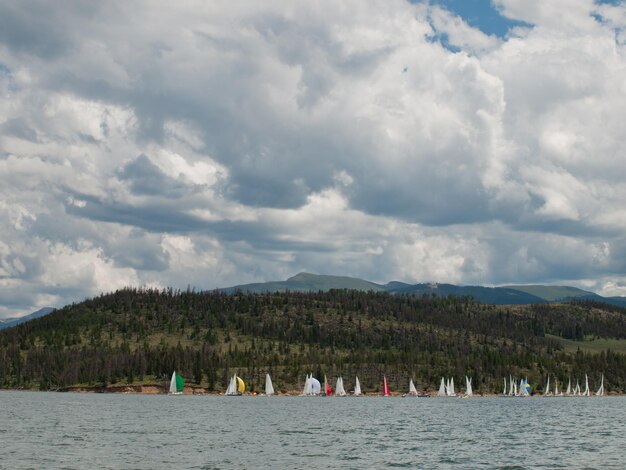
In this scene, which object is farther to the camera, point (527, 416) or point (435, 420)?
point (527, 416)

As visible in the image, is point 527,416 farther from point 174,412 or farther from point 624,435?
point 174,412

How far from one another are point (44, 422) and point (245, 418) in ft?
137

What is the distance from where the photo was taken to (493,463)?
303 ft

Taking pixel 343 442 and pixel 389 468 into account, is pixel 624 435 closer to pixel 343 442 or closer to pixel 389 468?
pixel 343 442

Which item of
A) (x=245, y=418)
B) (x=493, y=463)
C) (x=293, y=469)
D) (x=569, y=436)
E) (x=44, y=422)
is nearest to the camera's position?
(x=293, y=469)

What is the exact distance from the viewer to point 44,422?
142 metres

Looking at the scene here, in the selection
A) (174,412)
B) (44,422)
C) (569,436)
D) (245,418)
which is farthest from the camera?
(174,412)

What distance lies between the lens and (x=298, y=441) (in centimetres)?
11312

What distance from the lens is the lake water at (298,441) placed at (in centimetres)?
9038

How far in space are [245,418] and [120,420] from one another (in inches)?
1077

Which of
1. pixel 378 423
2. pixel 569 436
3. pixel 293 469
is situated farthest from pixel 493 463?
pixel 378 423

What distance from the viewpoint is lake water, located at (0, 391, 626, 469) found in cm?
9038

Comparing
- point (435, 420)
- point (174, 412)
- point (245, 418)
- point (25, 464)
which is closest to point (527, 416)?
point (435, 420)

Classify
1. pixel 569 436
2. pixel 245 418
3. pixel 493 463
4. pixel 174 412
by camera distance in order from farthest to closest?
pixel 174 412
pixel 245 418
pixel 569 436
pixel 493 463
